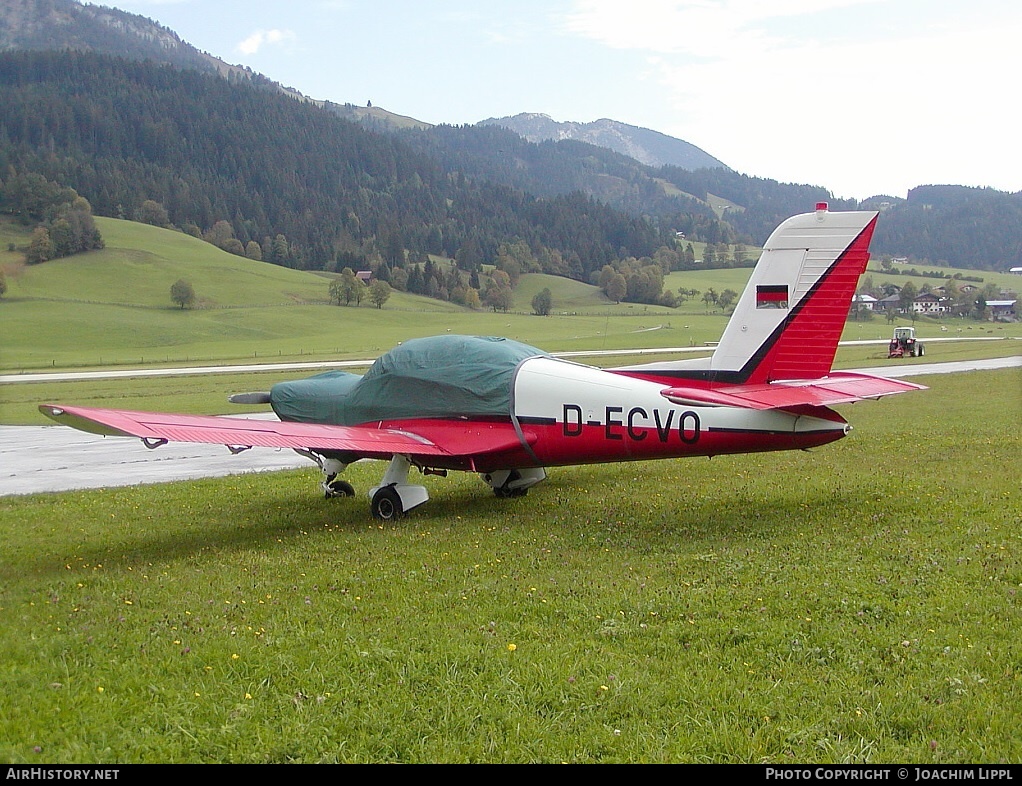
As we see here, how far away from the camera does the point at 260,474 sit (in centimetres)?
1652

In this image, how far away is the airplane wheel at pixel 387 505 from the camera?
12.0m

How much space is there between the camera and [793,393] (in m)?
10.4

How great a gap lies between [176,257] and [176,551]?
136691mm

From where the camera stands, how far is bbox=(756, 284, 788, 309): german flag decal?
11.3 m

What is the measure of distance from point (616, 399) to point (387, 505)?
11.3 feet

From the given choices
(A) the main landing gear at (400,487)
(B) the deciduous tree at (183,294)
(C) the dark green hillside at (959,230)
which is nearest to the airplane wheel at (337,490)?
(A) the main landing gear at (400,487)

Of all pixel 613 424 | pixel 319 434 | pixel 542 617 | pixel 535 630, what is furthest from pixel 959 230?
pixel 535 630

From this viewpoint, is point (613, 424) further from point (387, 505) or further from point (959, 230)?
point (959, 230)

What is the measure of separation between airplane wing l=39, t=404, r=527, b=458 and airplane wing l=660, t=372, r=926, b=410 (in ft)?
8.85

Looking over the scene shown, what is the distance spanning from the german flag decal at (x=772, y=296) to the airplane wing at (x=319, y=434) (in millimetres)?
3632

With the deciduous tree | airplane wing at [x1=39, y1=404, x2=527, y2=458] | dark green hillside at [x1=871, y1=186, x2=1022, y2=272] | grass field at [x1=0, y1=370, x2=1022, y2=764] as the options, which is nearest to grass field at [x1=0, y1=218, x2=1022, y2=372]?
the deciduous tree

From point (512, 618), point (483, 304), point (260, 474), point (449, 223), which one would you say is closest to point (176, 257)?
point (483, 304)

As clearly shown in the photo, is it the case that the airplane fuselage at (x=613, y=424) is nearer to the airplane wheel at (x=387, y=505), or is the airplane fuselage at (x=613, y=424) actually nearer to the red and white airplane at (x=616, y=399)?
the red and white airplane at (x=616, y=399)
